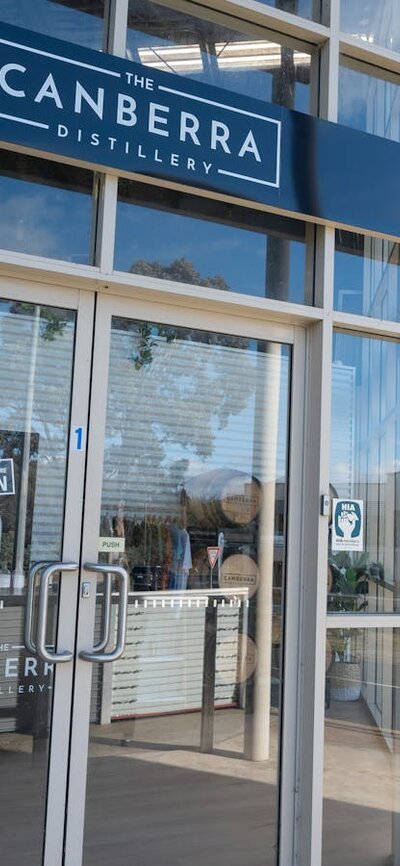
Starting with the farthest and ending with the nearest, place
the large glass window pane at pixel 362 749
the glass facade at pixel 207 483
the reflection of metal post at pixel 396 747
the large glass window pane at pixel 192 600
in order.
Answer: the reflection of metal post at pixel 396 747
the large glass window pane at pixel 362 749
the large glass window pane at pixel 192 600
the glass facade at pixel 207 483

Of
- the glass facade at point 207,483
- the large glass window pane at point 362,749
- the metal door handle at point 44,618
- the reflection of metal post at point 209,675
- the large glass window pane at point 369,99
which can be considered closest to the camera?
the metal door handle at point 44,618

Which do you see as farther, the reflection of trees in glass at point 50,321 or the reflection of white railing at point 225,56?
the reflection of white railing at point 225,56

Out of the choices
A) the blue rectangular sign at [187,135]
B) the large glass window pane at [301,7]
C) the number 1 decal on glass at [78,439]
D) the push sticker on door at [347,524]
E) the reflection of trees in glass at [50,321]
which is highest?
the large glass window pane at [301,7]

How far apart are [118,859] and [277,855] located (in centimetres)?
61

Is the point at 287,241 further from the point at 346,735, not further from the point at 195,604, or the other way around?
the point at 346,735

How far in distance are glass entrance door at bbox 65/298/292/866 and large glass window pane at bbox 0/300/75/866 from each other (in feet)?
0.35

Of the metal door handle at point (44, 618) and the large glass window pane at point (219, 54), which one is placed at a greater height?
the large glass window pane at point (219, 54)

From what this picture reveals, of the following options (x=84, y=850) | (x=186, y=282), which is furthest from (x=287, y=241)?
(x=84, y=850)

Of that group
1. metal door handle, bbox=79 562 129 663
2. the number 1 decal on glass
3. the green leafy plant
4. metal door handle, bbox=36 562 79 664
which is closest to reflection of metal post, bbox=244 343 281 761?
the green leafy plant

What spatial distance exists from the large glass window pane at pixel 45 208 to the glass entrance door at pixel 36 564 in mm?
161

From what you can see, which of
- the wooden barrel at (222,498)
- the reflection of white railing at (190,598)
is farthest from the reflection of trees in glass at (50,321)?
the reflection of white railing at (190,598)

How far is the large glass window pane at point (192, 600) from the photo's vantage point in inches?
106

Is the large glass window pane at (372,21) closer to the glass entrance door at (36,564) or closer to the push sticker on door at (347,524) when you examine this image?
the glass entrance door at (36,564)

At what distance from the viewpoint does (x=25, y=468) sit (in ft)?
8.47
